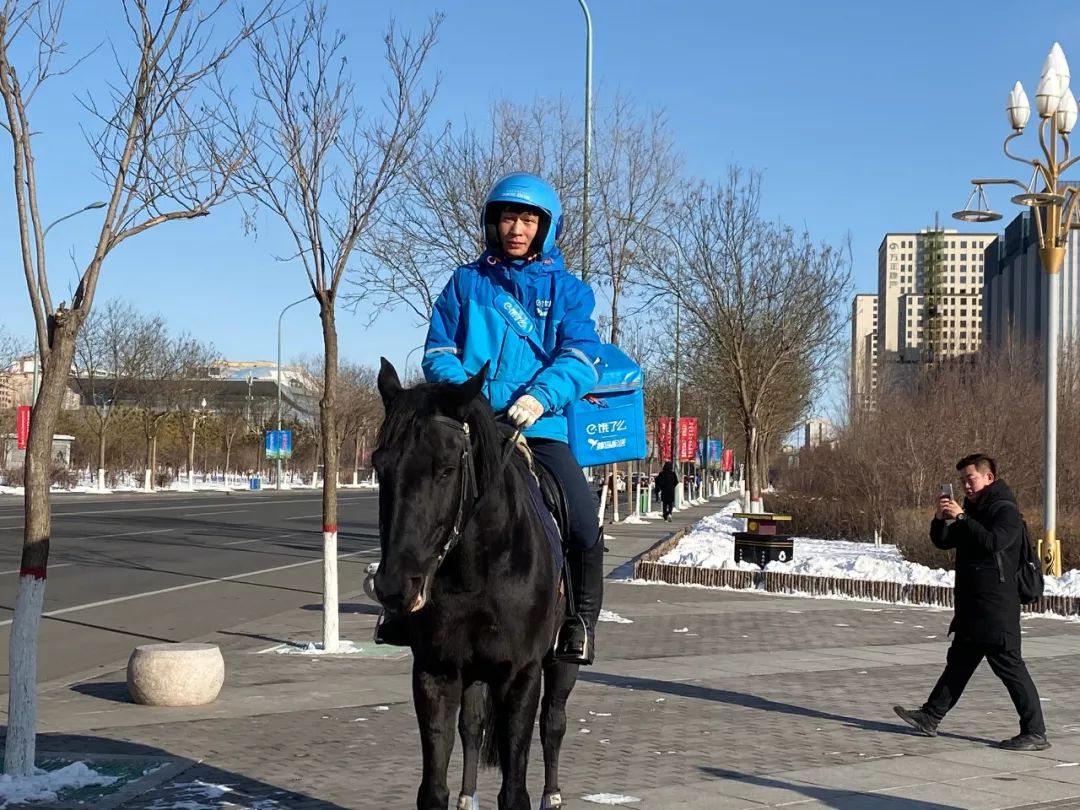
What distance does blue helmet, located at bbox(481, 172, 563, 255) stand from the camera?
17.5 feet

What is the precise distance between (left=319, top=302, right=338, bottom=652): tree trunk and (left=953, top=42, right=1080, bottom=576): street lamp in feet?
35.2

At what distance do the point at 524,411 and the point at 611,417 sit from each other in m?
1.09

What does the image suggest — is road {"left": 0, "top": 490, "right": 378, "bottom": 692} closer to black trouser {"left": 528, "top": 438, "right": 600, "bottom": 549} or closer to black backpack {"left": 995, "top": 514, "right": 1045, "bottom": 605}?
black trouser {"left": 528, "top": 438, "right": 600, "bottom": 549}

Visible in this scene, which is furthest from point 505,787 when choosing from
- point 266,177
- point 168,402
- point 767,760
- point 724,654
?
point 168,402

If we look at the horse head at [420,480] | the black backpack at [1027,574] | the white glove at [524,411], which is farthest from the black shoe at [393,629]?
the black backpack at [1027,574]

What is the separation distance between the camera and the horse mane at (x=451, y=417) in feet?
12.9

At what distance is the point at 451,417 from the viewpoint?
4.08 metres

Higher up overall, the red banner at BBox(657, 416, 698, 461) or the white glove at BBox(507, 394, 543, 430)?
the red banner at BBox(657, 416, 698, 461)

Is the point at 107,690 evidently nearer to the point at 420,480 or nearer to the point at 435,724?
the point at 435,724

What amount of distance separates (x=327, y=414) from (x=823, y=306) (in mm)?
20999

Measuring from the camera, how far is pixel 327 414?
12.9 meters

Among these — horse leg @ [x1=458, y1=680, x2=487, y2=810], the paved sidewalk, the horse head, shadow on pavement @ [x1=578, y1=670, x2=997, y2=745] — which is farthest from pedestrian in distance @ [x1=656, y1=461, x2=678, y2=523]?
the horse head

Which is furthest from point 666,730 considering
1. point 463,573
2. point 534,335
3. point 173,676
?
point 463,573

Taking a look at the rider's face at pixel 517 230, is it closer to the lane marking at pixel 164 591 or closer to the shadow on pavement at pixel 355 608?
the lane marking at pixel 164 591
